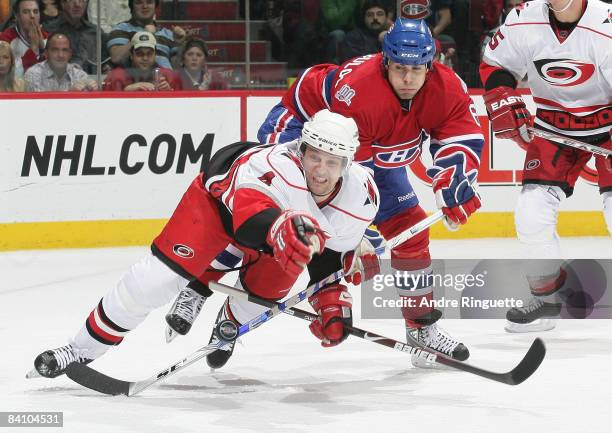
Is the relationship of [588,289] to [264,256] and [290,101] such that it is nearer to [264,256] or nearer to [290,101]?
[290,101]

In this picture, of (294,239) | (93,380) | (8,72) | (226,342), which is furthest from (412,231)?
(8,72)

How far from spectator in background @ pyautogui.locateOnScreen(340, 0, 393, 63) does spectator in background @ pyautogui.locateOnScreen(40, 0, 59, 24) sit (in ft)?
5.12

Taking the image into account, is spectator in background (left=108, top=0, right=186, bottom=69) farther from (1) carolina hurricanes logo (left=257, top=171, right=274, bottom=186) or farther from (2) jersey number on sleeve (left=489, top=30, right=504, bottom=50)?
(1) carolina hurricanes logo (left=257, top=171, right=274, bottom=186)

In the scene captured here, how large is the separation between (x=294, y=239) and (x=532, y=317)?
→ 1907 mm

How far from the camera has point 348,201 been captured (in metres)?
→ 3.35

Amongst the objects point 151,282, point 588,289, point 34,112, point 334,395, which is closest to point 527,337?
point 588,289

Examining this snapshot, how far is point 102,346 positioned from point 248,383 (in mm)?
479

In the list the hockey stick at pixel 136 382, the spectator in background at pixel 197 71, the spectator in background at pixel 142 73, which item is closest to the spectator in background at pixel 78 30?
the spectator in background at pixel 142 73

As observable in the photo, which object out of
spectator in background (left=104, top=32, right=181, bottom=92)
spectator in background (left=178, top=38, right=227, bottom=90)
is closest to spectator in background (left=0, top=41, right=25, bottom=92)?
spectator in background (left=104, top=32, right=181, bottom=92)

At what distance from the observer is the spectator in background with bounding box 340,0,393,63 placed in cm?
677

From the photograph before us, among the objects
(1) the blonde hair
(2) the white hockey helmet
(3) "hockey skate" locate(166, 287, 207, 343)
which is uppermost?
(1) the blonde hair

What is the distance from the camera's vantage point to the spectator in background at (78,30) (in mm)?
6320

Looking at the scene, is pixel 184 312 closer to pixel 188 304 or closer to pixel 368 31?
pixel 188 304

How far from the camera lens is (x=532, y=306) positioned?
4.70 meters
